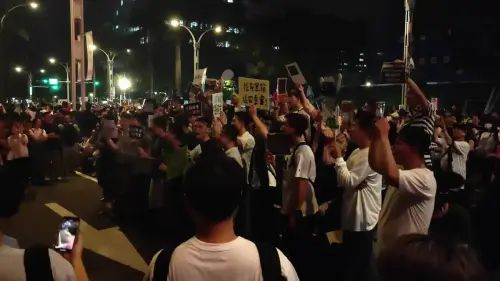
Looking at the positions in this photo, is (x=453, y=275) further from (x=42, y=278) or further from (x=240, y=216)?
(x=240, y=216)

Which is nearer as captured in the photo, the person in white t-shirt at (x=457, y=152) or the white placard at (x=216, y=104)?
the person in white t-shirt at (x=457, y=152)

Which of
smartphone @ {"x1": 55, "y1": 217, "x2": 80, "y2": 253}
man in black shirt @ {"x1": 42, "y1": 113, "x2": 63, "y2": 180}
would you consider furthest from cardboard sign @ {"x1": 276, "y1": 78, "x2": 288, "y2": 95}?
smartphone @ {"x1": 55, "y1": 217, "x2": 80, "y2": 253}

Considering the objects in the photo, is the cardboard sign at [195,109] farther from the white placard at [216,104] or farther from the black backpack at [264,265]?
the black backpack at [264,265]

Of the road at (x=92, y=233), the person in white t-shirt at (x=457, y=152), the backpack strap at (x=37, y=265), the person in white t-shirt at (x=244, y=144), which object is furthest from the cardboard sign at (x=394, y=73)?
the backpack strap at (x=37, y=265)

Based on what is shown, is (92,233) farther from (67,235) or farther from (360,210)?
(67,235)

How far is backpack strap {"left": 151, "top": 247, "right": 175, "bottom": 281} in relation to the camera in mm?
2160

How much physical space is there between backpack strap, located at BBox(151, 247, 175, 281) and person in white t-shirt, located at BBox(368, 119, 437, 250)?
1.72 metres

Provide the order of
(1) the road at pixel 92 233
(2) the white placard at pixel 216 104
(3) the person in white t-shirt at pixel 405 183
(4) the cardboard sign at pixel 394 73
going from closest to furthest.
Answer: (3) the person in white t-shirt at pixel 405 183 → (4) the cardboard sign at pixel 394 73 → (1) the road at pixel 92 233 → (2) the white placard at pixel 216 104

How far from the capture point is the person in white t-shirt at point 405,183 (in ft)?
11.0

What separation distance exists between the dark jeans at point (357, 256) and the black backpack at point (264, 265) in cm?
273

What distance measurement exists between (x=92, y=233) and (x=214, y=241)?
6644 mm

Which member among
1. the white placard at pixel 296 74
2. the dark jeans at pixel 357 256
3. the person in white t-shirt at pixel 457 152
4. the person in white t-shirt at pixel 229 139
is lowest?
the dark jeans at pixel 357 256

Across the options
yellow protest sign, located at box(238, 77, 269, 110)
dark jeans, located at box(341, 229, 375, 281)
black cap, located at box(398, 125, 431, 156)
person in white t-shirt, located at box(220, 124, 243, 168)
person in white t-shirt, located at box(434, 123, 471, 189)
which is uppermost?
→ yellow protest sign, located at box(238, 77, 269, 110)

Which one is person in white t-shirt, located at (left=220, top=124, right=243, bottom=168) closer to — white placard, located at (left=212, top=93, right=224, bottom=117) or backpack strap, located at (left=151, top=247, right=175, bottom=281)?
white placard, located at (left=212, top=93, right=224, bottom=117)
